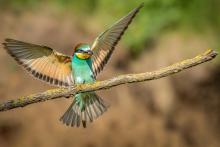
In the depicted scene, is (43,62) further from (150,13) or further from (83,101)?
(150,13)

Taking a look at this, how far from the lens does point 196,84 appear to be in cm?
780

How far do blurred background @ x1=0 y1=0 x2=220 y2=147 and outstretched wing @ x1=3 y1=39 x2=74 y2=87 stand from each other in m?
3.80

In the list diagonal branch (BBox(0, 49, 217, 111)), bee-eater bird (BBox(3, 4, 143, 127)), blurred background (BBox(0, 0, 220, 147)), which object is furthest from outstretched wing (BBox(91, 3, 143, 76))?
blurred background (BBox(0, 0, 220, 147))

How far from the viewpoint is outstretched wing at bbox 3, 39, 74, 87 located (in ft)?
10.6

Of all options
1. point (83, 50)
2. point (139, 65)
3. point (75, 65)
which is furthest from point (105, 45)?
point (139, 65)

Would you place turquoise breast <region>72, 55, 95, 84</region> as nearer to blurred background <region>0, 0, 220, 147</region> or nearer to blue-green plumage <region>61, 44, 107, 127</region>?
blue-green plumage <region>61, 44, 107, 127</region>

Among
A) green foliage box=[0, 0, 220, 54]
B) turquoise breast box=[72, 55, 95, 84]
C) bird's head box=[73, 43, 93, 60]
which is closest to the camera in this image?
bird's head box=[73, 43, 93, 60]

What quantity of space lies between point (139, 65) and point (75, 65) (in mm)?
4397

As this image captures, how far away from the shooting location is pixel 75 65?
325cm

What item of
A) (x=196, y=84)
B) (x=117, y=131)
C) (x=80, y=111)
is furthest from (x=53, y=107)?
(x=80, y=111)

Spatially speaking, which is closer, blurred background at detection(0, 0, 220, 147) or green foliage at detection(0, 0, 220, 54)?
blurred background at detection(0, 0, 220, 147)

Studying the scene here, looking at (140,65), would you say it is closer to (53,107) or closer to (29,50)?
(53,107)

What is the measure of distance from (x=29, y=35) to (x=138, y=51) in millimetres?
1204

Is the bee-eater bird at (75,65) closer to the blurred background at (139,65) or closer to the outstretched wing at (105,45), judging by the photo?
the outstretched wing at (105,45)
